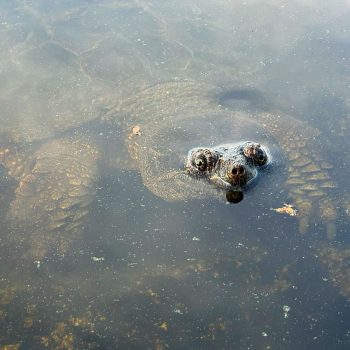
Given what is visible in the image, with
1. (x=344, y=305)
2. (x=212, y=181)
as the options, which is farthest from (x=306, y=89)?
(x=344, y=305)

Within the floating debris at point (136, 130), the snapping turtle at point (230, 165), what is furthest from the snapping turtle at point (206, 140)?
the snapping turtle at point (230, 165)

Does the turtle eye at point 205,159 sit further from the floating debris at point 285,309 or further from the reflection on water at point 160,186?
the floating debris at point 285,309

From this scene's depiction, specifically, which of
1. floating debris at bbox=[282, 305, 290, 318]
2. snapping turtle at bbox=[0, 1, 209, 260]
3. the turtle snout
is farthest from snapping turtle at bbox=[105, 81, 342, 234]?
floating debris at bbox=[282, 305, 290, 318]

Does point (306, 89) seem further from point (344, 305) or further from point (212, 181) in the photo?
point (344, 305)

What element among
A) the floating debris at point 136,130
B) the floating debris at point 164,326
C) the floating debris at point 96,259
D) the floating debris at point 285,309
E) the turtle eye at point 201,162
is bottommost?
the floating debris at point 96,259

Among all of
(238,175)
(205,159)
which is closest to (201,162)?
(205,159)

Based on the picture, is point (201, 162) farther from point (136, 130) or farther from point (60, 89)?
point (60, 89)
